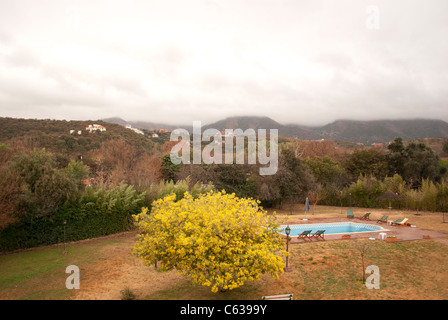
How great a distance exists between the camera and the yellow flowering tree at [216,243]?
6.86 metres

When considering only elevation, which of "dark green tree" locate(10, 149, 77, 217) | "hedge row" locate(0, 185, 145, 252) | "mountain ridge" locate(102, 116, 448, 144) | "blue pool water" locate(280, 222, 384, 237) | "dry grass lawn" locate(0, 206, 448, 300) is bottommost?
"blue pool water" locate(280, 222, 384, 237)

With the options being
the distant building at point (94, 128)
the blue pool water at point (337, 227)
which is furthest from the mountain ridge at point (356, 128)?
the blue pool water at point (337, 227)

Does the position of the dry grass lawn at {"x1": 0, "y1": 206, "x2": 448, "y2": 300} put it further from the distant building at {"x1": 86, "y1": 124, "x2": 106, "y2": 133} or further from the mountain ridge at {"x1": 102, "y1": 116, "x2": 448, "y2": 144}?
the mountain ridge at {"x1": 102, "y1": 116, "x2": 448, "y2": 144}

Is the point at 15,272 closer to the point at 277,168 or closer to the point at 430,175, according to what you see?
the point at 277,168

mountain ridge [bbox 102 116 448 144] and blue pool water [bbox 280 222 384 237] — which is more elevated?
mountain ridge [bbox 102 116 448 144]

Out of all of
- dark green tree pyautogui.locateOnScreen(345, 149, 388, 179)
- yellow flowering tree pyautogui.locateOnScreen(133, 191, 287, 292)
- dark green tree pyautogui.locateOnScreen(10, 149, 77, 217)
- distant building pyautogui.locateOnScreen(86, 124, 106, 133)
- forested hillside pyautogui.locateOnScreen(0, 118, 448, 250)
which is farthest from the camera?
distant building pyautogui.locateOnScreen(86, 124, 106, 133)

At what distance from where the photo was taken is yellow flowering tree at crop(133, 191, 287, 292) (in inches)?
270

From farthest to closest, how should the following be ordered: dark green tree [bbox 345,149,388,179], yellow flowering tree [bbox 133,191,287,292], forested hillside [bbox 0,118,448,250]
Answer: dark green tree [bbox 345,149,388,179] < forested hillside [bbox 0,118,448,250] < yellow flowering tree [bbox 133,191,287,292]

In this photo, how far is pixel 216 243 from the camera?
6926 mm

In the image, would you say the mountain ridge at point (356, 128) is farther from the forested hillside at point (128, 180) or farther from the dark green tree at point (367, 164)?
the dark green tree at point (367, 164)

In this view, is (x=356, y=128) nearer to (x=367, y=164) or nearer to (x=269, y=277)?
(x=367, y=164)

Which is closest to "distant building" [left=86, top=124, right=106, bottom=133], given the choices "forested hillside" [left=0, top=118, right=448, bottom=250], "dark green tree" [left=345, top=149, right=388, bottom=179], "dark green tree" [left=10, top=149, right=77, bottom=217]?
"forested hillside" [left=0, top=118, right=448, bottom=250]

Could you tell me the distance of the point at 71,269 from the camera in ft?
34.6
